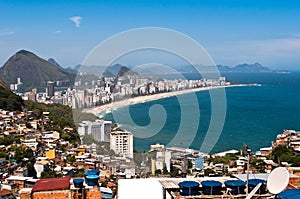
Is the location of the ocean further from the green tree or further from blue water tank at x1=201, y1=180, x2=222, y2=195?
blue water tank at x1=201, y1=180, x2=222, y2=195

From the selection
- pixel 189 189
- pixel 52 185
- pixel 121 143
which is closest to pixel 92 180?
pixel 52 185

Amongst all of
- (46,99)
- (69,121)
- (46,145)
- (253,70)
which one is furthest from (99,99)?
(253,70)

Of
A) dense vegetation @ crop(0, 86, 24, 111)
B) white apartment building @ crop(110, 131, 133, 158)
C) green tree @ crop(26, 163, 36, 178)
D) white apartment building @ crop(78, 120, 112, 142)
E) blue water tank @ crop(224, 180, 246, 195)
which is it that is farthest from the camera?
dense vegetation @ crop(0, 86, 24, 111)

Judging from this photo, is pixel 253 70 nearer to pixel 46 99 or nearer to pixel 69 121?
pixel 46 99

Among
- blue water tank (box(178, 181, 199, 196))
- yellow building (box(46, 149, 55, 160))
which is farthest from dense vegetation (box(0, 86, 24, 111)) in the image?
blue water tank (box(178, 181, 199, 196))

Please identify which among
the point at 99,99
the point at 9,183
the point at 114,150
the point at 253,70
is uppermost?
the point at 253,70

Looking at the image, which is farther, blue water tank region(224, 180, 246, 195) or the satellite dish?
blue water tank region(224, 180, 246, 195)

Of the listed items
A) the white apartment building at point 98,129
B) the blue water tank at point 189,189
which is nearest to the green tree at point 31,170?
the white apartment building at point 98,129
